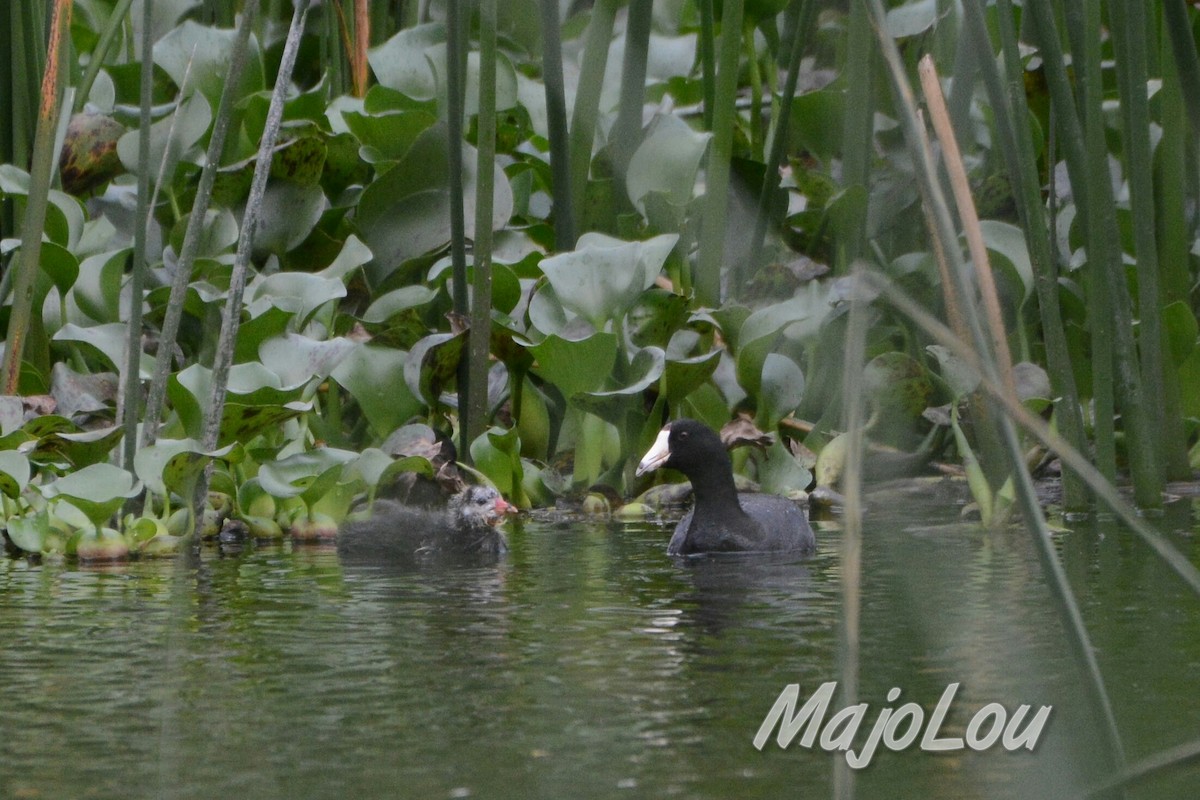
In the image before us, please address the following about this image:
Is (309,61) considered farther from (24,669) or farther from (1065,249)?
(24,669)

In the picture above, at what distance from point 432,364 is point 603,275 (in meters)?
0.66

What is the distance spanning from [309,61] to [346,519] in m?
3.88

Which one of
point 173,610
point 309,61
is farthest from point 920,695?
point 309,61

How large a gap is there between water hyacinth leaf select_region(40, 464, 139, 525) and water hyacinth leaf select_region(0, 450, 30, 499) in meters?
0.24

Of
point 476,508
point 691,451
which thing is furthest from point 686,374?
point 476,508

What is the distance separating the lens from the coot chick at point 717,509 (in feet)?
17.2

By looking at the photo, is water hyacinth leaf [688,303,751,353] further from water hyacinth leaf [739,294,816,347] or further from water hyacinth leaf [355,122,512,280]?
water hyacinth leaf [355,122,512,280]

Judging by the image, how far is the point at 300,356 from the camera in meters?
5.50

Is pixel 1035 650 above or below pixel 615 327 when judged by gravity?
below

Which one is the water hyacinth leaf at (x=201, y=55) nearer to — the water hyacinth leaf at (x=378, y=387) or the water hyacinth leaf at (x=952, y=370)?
the water hyacinth leaf at (x=378, y=387)

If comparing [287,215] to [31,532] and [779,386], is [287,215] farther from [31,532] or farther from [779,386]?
[31,532]

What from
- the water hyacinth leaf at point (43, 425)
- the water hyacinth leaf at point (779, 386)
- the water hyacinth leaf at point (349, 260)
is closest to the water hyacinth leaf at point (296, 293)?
the water hyacinth leaf at point (349, 260)

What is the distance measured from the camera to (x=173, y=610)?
3809 mm

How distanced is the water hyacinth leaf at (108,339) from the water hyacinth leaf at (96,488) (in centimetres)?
108
